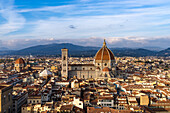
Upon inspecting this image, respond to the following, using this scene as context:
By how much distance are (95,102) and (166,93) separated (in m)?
14.0

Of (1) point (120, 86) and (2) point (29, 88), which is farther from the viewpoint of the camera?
(1) point (120, 86)

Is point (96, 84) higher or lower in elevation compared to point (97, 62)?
lower

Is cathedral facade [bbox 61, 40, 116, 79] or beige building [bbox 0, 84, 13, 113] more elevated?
cathedral facade [bbox 61, 40, 116, 79]

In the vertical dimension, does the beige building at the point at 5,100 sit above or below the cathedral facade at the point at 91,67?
below

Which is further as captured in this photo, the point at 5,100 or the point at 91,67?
the point at 91,67

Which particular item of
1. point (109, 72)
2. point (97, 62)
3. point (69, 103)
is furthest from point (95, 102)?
point (97, 62)

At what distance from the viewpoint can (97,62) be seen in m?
61.6

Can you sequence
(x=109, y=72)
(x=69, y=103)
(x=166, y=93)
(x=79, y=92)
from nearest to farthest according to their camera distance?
1. (x=69, y=103)
2. (x=79, y=92)
3. (x=166, y=93)
4. (x=109, y=72)

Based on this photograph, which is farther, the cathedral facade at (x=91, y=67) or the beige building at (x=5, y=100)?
the cathedral facade at (x=91, y=67)

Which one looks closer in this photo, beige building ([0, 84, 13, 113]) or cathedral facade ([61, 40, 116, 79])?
beige building ([0, 84, 13, 113])

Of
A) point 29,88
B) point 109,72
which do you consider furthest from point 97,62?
point 29,88

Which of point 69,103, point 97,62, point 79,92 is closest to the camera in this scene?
point 69,103

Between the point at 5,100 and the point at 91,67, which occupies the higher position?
the point at 91,67

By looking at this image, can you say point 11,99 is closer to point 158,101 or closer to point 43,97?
point 43,97
